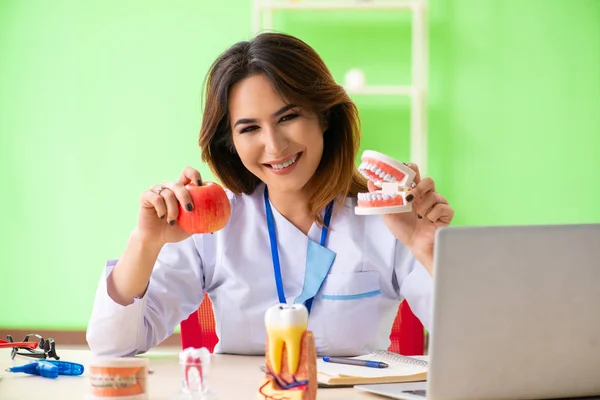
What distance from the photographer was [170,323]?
6.24 feet

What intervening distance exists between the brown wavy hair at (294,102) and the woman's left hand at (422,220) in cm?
21

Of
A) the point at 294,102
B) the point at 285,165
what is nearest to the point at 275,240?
the point at 285,165

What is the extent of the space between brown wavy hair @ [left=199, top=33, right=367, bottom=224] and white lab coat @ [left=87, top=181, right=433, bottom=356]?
0.08 meters

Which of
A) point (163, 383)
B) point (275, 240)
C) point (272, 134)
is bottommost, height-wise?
point (163, 383)

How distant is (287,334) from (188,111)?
3878 mm

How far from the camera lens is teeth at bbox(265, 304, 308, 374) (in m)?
1.12

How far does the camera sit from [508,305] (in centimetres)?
108

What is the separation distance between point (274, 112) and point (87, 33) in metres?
3.35

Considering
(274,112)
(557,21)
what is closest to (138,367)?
(274,112)

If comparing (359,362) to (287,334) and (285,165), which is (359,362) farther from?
(285,165)

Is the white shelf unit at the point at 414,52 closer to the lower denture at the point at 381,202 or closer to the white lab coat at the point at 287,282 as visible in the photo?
the white lab coat at the point at 287,282

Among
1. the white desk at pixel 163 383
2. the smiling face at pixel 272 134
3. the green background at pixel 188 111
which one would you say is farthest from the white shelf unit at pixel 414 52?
the white desk at pixel 163 383

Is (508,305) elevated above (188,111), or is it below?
below

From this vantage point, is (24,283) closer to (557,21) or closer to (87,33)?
(87,33)
